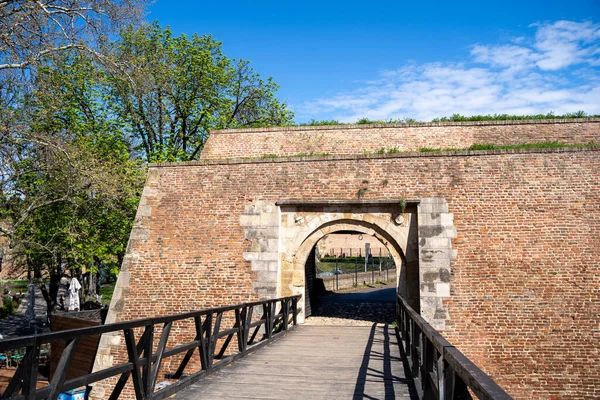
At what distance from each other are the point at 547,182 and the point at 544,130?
14.2 feet

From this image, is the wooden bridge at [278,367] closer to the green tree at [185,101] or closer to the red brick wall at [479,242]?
the red brick wall at [479,242]

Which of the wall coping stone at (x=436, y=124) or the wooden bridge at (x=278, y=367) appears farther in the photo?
the wall coping stone at (x=436, y=124)

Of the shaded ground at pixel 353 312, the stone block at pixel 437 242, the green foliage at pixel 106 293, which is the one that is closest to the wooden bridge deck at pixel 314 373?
the stone block at pixel 437 242

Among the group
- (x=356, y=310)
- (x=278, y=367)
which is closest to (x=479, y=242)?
(x=356, y=310)

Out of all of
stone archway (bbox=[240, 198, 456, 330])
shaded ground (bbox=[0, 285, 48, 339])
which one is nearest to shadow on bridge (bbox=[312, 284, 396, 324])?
stone archway (bbox=[240, 198, 456, 330])

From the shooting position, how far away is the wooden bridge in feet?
10.3

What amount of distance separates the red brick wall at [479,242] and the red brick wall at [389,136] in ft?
11.5

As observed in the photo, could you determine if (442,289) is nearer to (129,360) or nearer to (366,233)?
(366,233)

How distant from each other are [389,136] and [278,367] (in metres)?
9.78

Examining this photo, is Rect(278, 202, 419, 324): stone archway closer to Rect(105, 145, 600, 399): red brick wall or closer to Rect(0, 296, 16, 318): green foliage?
Rect(105, 145, 600, 399): red brick wall

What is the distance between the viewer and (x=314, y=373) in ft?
20.5

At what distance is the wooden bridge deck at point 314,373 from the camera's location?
516 cm

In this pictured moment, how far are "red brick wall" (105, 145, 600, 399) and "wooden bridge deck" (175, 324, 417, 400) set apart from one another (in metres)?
2.64

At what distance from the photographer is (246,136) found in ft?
51.6
